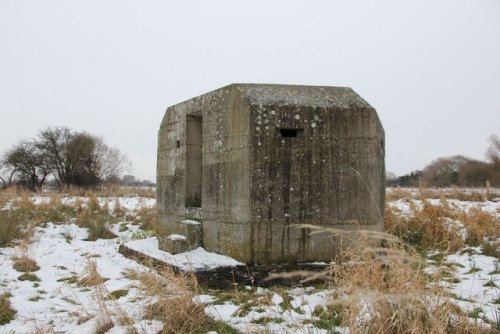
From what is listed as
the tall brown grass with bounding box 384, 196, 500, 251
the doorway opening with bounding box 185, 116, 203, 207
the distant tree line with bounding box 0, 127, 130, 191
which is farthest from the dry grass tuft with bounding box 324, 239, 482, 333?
the distant tree line with bounding box 0, 127, 130, 191

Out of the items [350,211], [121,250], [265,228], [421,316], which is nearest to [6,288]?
[121,250]

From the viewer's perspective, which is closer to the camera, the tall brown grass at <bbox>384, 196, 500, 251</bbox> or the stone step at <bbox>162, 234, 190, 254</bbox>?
the stone step at <bbox>162, 234, 190, 254</bbox>

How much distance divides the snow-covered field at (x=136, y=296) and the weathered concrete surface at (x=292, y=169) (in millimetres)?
466

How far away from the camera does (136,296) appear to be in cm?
399

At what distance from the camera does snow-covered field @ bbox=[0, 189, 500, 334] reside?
3.33 m

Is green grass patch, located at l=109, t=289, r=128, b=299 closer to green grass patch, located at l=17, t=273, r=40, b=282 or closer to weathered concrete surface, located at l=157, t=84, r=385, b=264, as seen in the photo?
weathered concrete surface, located at l=157, t=84, r=385, b=264

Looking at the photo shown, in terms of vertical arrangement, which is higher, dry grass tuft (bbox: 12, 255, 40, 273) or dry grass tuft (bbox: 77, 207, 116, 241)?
dry grass tuft (bbox: 77, 207, 116, 241)

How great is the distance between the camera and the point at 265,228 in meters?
4.55

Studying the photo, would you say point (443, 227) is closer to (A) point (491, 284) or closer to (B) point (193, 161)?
(A) point (491, 284)

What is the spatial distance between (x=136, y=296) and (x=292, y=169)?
6.52 ft

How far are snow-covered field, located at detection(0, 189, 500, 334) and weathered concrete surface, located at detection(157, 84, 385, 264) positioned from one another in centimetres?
47

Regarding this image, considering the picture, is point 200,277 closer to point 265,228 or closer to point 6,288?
point 265,228

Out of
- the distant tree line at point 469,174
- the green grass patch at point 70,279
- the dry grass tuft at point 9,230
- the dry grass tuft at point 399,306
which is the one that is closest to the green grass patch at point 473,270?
the dry grass tuft at point 399,306

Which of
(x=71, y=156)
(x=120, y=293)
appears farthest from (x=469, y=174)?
(x=120, y=293)
